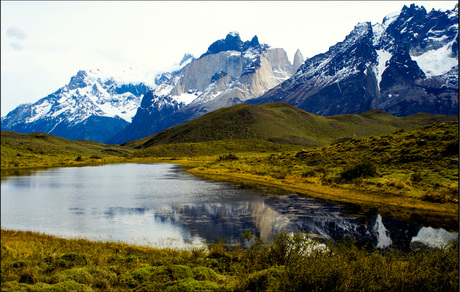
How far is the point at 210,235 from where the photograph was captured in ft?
70.6

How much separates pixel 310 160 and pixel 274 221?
1558 inches

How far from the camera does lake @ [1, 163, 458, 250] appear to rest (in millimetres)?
21195

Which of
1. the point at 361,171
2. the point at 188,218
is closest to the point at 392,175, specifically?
the point at 361,171

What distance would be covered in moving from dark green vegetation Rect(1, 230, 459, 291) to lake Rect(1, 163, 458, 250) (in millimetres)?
4520

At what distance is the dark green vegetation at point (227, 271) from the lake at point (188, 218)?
4.52 m

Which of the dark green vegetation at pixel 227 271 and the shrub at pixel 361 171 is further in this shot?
the shrub at pixel 361 171

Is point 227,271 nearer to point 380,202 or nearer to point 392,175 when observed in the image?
point 380,202

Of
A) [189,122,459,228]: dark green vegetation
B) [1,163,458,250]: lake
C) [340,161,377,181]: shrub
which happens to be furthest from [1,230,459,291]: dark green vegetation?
[340,161,377,181]: shrub

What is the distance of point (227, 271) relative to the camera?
1457 cm

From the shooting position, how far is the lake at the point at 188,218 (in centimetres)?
2120

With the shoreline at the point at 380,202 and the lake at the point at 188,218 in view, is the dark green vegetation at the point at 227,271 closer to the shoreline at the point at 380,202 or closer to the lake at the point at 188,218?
the lake at the point at 188,218

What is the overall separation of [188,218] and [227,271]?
1278 cm

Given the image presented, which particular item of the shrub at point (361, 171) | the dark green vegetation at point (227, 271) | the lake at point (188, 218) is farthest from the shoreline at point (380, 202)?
the dark green vegetation at point (227, 271)

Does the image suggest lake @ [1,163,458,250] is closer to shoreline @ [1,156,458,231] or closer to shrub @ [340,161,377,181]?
shoreline @ [1,156,458,231]
